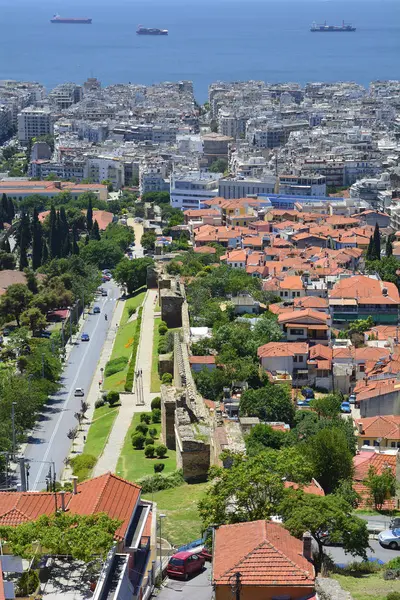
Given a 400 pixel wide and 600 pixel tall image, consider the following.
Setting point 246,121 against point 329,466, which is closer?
point 329,466

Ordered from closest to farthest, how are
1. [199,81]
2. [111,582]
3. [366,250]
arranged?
[111,582]
[366,250]
[199,81]

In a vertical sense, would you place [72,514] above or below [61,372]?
above

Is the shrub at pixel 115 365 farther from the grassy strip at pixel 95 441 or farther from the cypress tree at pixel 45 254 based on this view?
the cypress tree at pixel 45 254

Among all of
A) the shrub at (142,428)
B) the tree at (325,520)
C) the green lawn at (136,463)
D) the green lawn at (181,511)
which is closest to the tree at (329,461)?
the green lawn at (181,511)

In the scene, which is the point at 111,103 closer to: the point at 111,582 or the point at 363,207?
the point at 363,207

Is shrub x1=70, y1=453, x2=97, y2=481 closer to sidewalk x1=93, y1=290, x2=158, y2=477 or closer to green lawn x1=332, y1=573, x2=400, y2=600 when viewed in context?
sidewalk x1=93, y1=290, x2=158, y2=477

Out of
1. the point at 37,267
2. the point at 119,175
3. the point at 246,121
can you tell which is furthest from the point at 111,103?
the point at 37,267

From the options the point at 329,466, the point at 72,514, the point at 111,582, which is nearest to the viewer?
the point at 111,582
